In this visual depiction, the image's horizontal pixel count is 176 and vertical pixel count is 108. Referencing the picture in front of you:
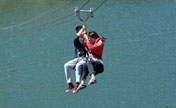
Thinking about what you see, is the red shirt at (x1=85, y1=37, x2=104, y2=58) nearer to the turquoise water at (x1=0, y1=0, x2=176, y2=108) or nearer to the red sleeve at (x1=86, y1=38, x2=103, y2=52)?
the red sleeve at (x1=86, y1=38, x2=103, y2=52)

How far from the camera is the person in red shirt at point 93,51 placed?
327 inches

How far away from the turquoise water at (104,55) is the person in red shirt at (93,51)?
39.2 ft

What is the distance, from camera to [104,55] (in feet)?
73.2

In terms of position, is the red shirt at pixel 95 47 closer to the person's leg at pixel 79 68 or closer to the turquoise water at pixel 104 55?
the person's leg at pixel 79 68

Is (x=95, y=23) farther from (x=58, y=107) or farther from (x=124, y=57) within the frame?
(x=58, y=107)

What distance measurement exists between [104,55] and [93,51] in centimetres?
1387

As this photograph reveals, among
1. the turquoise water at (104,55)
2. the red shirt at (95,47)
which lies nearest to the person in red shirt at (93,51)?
the red shirt at (95,47)

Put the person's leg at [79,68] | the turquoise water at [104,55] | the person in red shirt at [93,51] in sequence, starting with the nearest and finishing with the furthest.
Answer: the person in red shirt at [93,51] < the person's leg at [79,68] < the turquoise water at [104,55]

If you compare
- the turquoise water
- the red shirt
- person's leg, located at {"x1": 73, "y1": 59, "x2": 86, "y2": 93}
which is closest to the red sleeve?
the red shirt

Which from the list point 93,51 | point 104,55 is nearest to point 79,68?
point 93,51

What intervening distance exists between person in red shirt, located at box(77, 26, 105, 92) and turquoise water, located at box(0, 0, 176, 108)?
470 inches

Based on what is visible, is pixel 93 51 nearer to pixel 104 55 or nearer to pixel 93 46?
pixel 93 46

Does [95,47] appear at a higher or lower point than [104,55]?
higher

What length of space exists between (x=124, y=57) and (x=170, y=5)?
6.26 m
